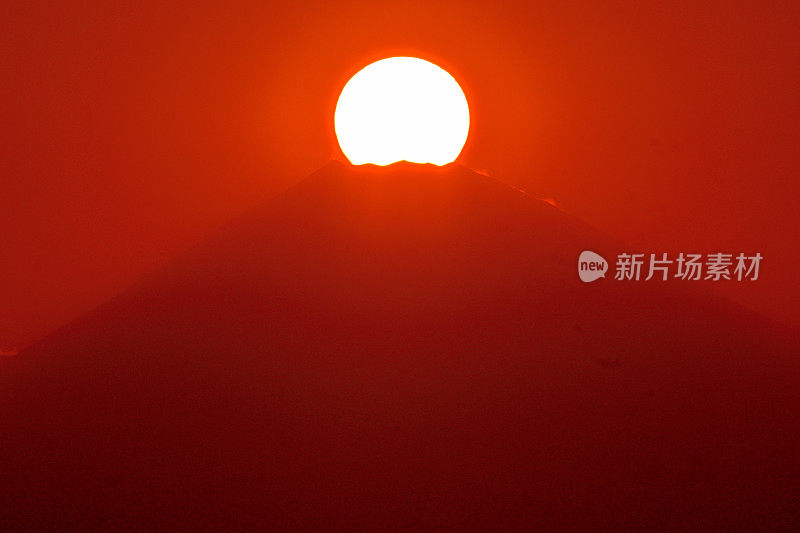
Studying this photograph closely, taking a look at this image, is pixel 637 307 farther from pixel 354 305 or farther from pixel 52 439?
pixel 52 439

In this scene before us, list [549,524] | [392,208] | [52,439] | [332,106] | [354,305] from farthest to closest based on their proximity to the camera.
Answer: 1. [332,106]
2. [392,208]
3. [354,305]
4. [52,439]
5. [549,524]

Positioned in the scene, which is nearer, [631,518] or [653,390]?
[631,518]

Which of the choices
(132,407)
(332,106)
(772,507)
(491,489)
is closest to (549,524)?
(491,489)

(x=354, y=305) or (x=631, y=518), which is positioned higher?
(x=354, y=305)

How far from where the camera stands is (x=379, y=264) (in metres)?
3.73

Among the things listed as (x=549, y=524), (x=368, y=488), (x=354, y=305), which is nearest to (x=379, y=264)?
(x=354, y=305)

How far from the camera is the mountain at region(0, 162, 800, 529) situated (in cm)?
278

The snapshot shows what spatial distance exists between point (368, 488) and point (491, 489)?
505 millimetres

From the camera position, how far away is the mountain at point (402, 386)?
9.13 feet

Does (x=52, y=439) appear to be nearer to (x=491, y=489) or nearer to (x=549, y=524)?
(x=491, y=489)

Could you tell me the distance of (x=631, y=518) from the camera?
107 inches

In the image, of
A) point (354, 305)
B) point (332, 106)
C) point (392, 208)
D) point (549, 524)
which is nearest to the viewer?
point (549, 524)

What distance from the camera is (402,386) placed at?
10.5 ft

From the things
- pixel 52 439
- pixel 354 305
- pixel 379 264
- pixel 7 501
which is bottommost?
pixel 7 501
